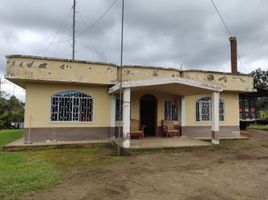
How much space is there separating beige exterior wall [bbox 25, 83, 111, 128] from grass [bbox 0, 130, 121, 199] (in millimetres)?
1691

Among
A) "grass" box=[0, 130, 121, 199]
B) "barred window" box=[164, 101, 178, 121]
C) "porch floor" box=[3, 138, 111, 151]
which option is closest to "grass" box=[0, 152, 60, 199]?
"grass" box=[0, 130, 121, 199]

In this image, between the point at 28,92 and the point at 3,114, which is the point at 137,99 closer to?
the point at 28,92

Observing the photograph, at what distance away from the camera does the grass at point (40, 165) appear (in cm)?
505

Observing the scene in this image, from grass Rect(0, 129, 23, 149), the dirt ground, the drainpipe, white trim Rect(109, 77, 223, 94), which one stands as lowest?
the dirt ground

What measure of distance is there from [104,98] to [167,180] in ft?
23.8

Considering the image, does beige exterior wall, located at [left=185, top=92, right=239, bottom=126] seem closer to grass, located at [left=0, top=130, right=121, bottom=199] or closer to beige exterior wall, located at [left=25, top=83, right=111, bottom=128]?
beige exterior wall, located at [left=25, top=83, right=111, bottom=128]

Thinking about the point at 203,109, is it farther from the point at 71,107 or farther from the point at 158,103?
the point at 71,107

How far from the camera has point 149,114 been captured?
1359 cm

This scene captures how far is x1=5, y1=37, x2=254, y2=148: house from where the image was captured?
10.5 m

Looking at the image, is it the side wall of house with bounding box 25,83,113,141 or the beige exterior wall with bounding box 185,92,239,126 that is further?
the beige exterior wall with bounding box 185,92,239,126

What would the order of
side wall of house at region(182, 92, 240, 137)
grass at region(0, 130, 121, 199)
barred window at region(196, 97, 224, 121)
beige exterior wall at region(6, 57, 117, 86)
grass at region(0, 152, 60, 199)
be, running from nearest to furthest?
1. grass at region(0, 152, 60, 199)
2. grass at region(0, 130, 121, 199)
3. beige exterior wall at region(6, 57, 117, 86)
4. side wall of house at region(182, 92, 240, 137)
5. barred window at region(196, 97, 224, 121)

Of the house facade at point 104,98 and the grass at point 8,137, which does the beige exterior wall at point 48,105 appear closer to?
the house facade at point 104,98

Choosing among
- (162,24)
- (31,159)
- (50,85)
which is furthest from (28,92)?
(162,24)

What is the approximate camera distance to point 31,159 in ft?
26.5
